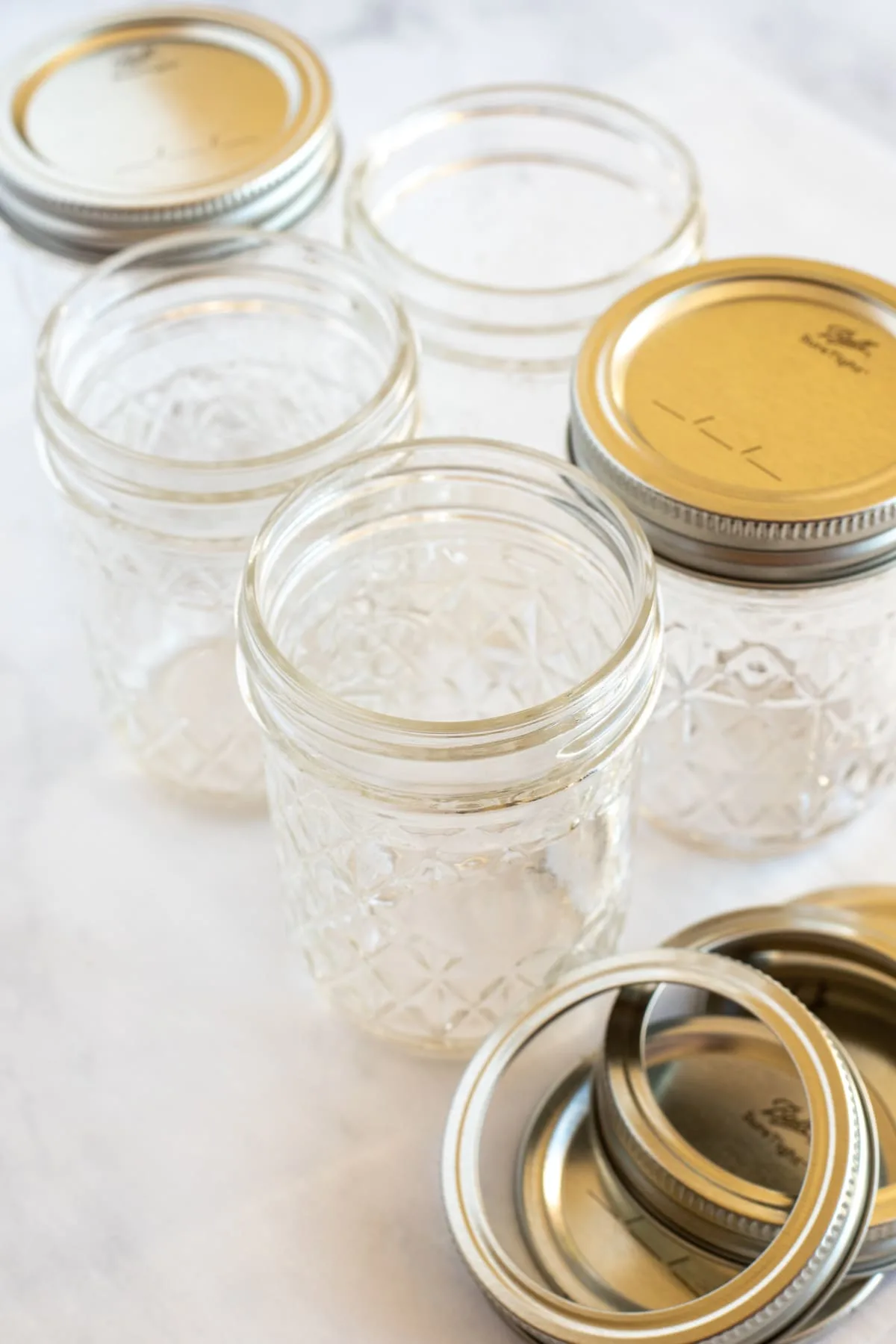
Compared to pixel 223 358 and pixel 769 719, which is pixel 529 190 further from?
pixel 769 719

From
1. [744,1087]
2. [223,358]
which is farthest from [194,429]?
[744,1087]

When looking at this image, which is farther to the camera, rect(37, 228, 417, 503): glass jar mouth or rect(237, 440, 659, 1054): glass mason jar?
rect(37, 228, 417, 503): glass jar mouth

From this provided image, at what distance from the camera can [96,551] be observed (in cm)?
78

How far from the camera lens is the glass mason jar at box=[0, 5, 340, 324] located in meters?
0.85

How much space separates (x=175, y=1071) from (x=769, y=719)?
0.31 metres

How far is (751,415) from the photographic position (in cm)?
71

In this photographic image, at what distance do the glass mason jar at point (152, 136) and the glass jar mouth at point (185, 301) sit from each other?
41mm

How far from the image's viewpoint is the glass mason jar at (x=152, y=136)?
2.79 ft

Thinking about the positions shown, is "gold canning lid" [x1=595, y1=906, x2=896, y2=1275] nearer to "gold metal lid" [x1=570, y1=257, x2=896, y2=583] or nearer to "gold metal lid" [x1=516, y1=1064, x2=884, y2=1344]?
"gold metal lid" [x1=516, y1=1064, x2=884, y2=1344]

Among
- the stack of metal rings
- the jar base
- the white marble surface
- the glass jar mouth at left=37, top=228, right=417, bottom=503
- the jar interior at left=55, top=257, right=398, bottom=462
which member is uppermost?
the glass jar mouth at left=37, top=228, right=417, bottom=503

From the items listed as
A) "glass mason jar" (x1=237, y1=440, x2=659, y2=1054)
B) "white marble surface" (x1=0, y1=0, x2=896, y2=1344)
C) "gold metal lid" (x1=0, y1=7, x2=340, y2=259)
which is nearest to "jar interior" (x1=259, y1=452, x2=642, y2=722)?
"glass mason jar" (x1=237, y1=440, x2=659, y2=1054)

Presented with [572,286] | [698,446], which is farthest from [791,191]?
[698,446]

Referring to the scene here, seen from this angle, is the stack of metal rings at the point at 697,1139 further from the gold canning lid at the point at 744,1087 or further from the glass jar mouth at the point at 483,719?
the glass jar mouth at the point at 483,719

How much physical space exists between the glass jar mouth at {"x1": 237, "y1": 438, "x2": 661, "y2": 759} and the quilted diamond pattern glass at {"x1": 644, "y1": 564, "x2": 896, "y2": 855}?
63mm
